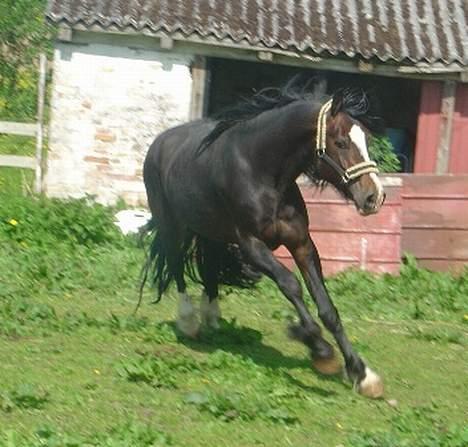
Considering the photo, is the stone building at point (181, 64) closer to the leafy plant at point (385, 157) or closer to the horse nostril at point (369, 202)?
the leafy plant at point (385, 157)

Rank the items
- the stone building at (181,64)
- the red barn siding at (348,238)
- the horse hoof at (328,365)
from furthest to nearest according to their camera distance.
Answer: the stone building at (181,64) < the red barn siding at (348,238) < the horse hoof at (328,365)

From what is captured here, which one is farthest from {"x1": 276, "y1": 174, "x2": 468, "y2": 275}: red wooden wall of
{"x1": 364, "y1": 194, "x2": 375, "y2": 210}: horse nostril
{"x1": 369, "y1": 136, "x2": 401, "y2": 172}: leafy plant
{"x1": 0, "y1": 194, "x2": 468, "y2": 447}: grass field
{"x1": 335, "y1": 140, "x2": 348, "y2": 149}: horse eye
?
{"x1": 364, "y1": 194, "x2": 375, "y2": 210}: horse nostril

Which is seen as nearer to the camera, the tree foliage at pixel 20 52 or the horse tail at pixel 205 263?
the horse tail at pixel 205 263

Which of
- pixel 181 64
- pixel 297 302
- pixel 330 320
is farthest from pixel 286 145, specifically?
pixel 181 64

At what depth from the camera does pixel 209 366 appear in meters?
9.04

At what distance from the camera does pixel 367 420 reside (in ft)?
26.7

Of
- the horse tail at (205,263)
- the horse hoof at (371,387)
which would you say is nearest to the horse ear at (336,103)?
the horse hoof at (371,387)

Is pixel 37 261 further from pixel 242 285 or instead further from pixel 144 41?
pixel 144 41

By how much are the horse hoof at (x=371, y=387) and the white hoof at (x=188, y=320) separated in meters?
1.94

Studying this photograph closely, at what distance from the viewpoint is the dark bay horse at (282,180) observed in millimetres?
8586

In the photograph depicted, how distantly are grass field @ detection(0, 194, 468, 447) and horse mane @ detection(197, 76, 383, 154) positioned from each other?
A: 5.47 feet

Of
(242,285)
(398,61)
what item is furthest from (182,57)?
(242,285)

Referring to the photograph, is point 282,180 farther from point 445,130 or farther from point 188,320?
point 445,130

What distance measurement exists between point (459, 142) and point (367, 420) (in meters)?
10.0
